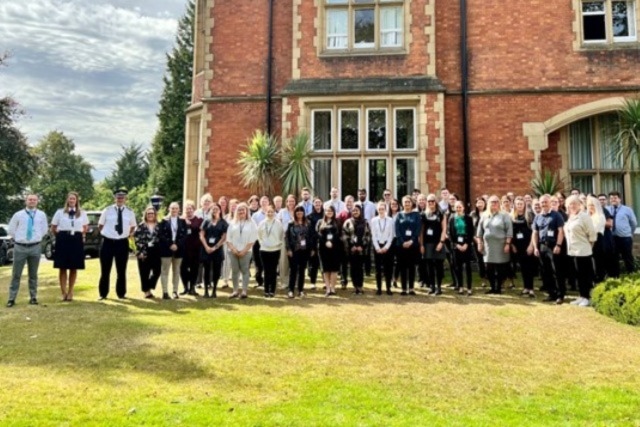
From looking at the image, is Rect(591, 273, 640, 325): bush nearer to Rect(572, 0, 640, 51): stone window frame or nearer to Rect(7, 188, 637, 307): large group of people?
Rect(7, 188, 637, 307): large group of people

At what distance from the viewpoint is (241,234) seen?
28.7ft

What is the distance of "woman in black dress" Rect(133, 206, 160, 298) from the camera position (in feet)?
28.5

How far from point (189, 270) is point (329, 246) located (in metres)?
2.76

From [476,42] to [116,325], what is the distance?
10951 millimetres

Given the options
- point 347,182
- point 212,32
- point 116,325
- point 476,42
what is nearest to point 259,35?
point 212,32

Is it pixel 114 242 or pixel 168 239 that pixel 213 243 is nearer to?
pixel 168 239

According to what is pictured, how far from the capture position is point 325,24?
12852 millimetres

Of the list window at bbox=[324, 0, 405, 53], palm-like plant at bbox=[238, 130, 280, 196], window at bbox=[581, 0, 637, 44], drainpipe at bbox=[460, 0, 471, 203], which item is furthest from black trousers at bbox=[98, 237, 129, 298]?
window at bbox=[581, 0, 637, 44]

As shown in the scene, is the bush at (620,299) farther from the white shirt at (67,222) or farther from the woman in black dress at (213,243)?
the white shirt at (67,222)

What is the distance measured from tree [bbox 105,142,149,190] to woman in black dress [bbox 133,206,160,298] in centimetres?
4775

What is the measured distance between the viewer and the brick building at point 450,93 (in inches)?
475

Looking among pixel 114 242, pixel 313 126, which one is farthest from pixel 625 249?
pixel 114 242

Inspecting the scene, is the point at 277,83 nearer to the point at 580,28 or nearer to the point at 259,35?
the point at 259,35

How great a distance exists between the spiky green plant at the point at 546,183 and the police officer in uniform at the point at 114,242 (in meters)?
9.20
